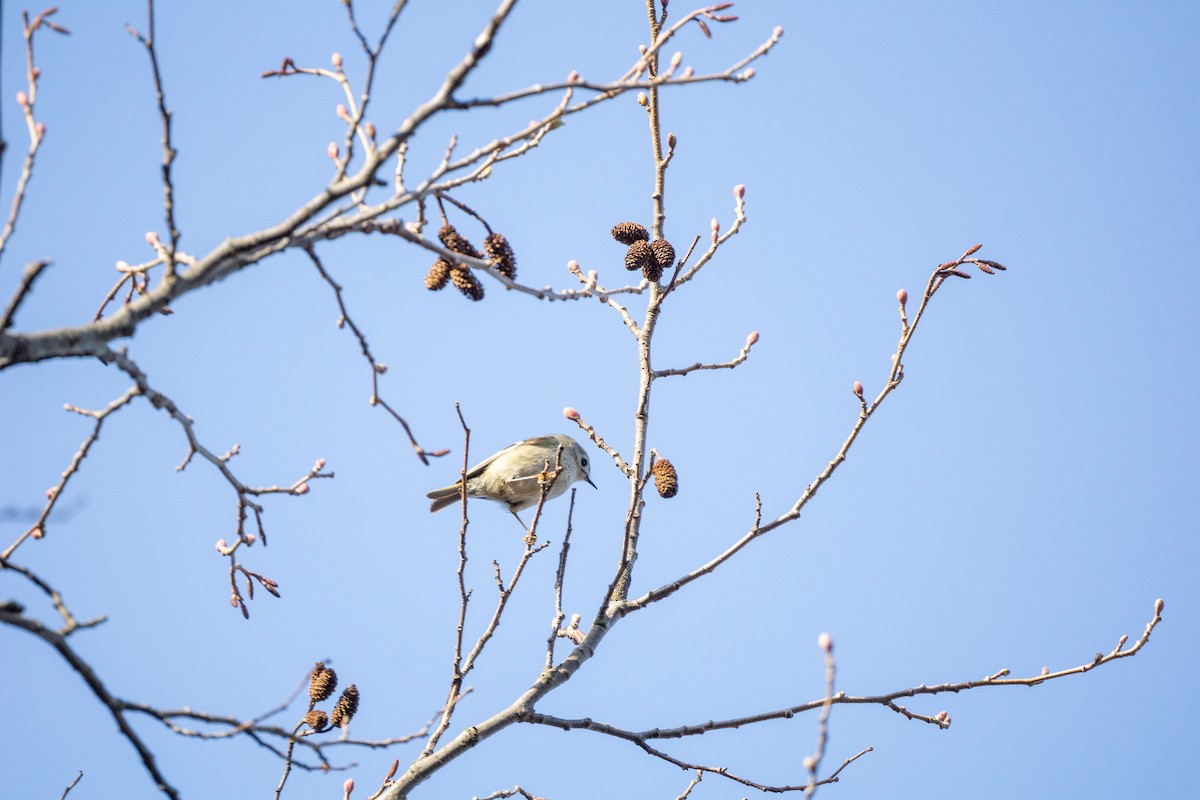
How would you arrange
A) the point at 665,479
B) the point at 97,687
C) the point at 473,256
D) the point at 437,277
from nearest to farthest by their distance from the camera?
1. the point at 97,687
2. the point at 473,256
3. the point at 437,277
4. the point at 665,479

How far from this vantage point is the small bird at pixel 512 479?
749 cm

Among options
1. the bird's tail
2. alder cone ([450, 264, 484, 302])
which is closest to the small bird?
the bird's tail

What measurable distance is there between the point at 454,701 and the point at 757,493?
1.44 metres

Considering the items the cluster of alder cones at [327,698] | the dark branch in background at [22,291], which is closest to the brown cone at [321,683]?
the cluster of alder cones at [327,698]

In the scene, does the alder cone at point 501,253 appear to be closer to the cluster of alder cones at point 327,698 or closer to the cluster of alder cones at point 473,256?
the cluster of alder cones at point 473,256

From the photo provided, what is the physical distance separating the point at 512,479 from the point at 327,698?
3578 mm

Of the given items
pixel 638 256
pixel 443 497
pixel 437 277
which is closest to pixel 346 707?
pixel 437 277

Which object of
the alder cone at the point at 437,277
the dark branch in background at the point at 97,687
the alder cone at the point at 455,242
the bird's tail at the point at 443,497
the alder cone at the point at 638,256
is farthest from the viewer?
the bird's tail at the point at 443,497

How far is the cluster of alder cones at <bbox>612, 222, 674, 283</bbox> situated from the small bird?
2972 millimetres

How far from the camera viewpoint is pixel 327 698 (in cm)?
398

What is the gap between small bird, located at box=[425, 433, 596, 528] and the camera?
7488 mm

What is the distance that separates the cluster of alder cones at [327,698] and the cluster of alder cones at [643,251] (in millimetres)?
2048

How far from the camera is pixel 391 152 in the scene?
2.53 meters

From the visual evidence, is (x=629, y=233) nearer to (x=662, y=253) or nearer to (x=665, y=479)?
(x=662, y=253)
